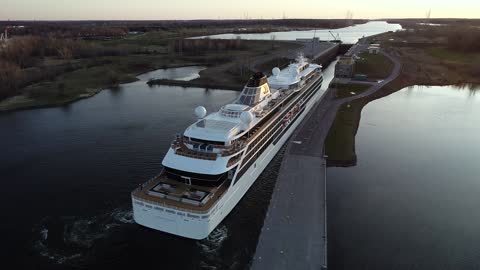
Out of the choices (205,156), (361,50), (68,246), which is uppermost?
(361,50)

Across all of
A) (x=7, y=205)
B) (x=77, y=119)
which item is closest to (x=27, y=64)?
(x=77, y=119)

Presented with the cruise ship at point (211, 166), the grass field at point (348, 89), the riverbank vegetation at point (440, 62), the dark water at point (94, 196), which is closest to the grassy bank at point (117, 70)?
the dark water at point (94, 196)

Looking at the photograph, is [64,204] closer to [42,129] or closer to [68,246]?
[68,246]

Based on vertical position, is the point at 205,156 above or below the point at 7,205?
above

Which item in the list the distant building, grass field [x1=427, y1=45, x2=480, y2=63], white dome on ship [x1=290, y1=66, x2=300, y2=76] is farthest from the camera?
grass field [x1=427, y1=45, x2=480, y2=63]

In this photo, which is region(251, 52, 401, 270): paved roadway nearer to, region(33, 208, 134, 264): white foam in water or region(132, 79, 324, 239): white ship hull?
region(132, 79, 324, 239): white ship hull

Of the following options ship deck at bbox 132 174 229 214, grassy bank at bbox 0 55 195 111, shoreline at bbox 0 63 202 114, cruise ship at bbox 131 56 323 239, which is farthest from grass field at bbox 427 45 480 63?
ship deck at bbox 132 174 229 214

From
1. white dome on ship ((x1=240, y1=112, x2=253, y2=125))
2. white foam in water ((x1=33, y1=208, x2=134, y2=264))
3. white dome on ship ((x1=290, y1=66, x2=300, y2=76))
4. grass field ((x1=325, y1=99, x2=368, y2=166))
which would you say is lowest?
white foam in water ((x1=33, y1=208, x2=134, y2=264))
